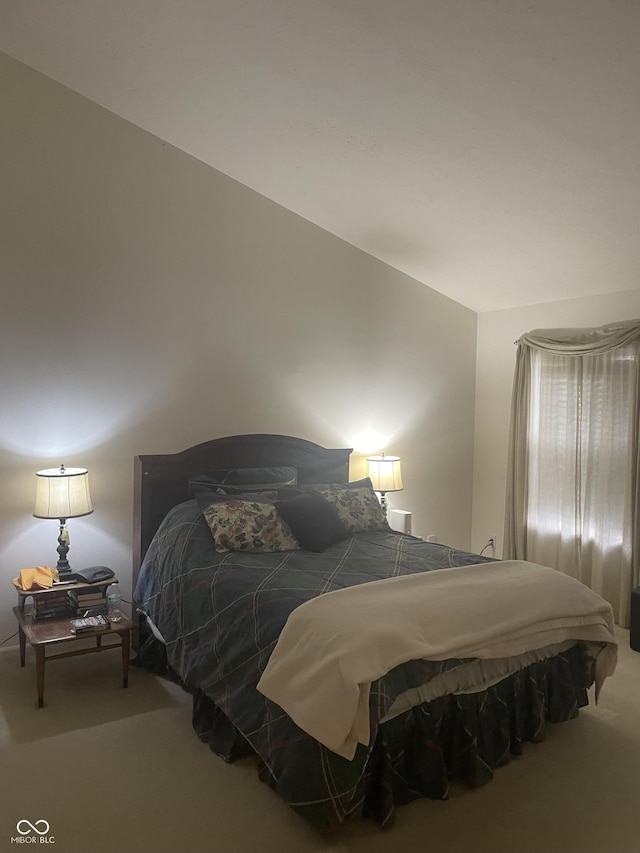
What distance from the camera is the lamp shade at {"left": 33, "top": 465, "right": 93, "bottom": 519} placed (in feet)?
10.3

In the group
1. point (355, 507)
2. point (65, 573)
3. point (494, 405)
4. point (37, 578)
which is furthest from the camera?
point (494, 405)

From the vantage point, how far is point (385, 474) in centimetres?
448

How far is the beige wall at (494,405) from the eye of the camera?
4.88m

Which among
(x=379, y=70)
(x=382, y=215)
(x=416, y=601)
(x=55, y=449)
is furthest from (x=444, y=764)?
(x=382, y=215)

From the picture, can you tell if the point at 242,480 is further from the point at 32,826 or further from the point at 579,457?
the point at 579,457

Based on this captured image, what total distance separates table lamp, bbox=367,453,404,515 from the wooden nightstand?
6.43 feet

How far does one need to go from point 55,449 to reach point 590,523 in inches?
137

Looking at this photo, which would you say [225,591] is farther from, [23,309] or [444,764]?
[23,309]

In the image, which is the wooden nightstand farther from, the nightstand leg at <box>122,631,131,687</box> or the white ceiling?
the white ceiling

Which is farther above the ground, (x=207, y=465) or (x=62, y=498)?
(x=207, y=465)

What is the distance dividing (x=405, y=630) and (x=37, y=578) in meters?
1.98

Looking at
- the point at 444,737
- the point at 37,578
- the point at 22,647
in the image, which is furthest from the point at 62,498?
the point at 444,737

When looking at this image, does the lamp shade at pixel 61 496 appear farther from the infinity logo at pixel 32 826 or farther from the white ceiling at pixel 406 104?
the white ceiling at pixel 406 104

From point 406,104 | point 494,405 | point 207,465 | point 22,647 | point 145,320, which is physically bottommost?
point 22,647
